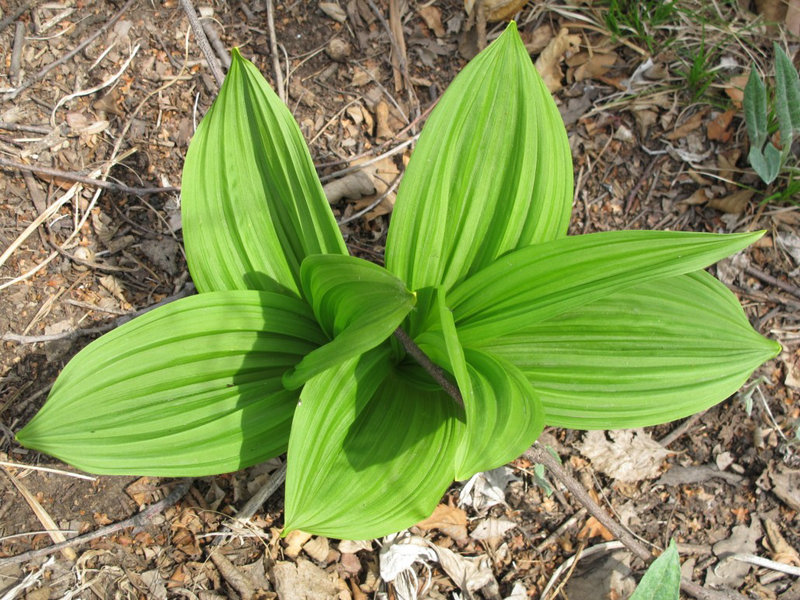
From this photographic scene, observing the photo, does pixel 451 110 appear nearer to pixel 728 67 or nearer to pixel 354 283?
pixel 354 283

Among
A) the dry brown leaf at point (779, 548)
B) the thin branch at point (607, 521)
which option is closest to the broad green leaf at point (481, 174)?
the thin branch at point (607, 521)

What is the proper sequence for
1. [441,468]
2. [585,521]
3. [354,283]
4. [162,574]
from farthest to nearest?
[585,521] → [162,574] → [441,468] → [354,283]

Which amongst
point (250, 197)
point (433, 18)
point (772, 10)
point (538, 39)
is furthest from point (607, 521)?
point (772, 10)

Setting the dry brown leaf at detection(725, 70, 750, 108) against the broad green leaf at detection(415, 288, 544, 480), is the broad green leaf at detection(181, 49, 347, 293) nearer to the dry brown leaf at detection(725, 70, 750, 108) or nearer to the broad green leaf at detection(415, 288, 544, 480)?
the broad green leaf at detection(415, 288, 544, 480)

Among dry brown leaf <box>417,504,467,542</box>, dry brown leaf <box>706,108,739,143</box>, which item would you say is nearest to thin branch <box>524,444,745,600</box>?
dry brown leaf <box>417,504,467,542</box>

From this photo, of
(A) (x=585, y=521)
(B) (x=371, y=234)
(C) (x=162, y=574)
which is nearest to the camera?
(C) (x=162, y=574)

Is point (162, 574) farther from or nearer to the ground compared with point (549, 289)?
nearer to the ground

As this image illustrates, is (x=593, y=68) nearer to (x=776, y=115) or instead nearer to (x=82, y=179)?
(x=776, y=115)

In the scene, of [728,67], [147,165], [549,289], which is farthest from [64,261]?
[728,67]

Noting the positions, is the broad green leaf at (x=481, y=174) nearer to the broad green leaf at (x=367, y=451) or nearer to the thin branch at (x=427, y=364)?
the thin branch at (x=427, y=364)
